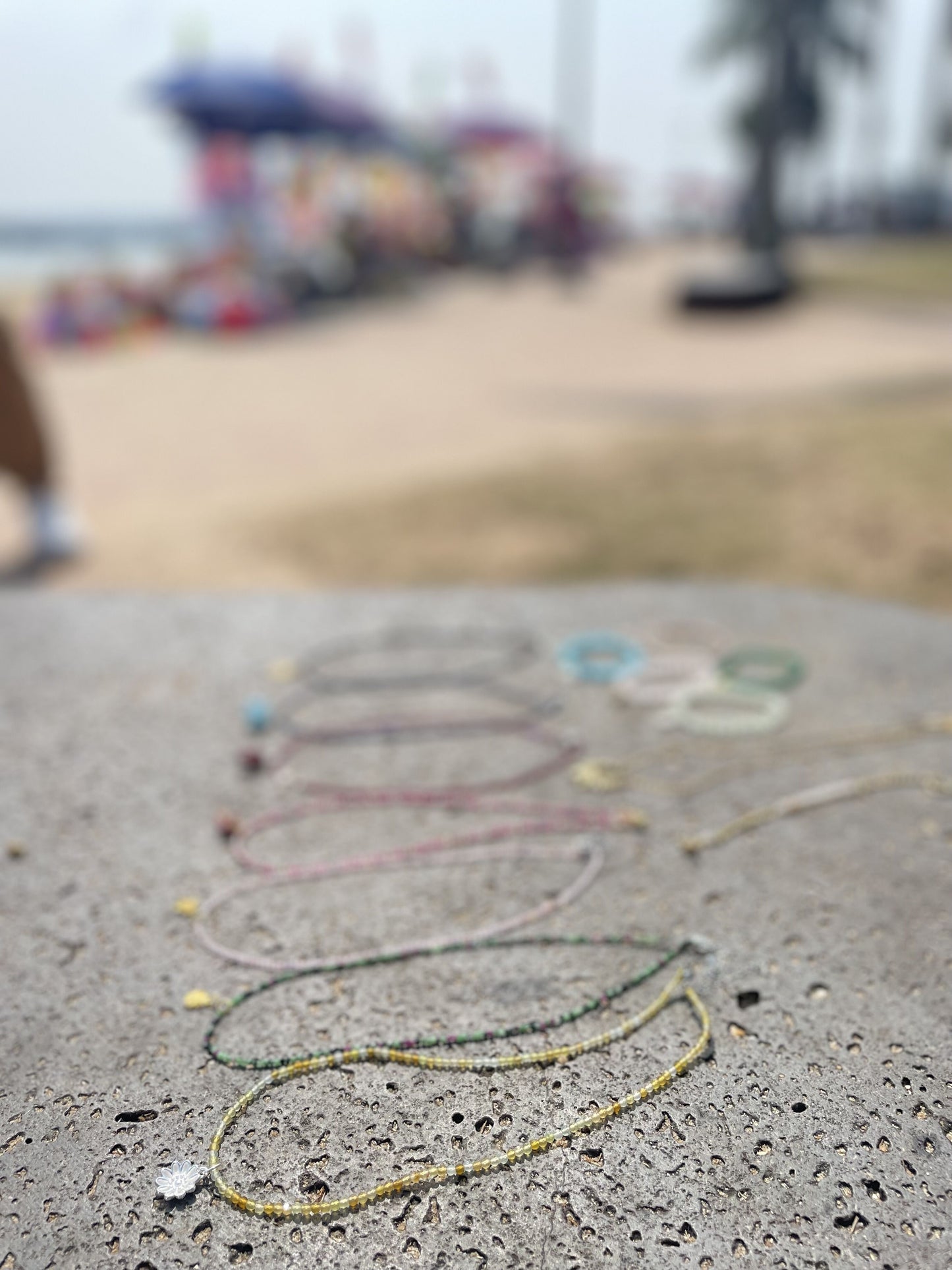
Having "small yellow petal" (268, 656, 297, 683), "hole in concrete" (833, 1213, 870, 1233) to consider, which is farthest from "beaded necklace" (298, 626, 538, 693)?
"hole in concrete" (833, 1213, 870, 1233)

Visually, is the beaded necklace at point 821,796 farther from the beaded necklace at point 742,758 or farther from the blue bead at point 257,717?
the blue bead at point 257,717

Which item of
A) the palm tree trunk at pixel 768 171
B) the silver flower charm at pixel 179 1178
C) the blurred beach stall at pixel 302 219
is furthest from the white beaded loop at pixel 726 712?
the palm tree trunk at pixel 768 171

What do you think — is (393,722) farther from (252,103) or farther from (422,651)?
(252,103)

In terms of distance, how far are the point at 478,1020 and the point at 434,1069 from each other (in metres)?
0.14

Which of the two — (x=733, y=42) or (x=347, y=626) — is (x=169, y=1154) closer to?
(x=347, y=626)

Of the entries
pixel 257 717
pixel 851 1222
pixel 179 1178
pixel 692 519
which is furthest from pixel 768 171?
pixel 179 1178

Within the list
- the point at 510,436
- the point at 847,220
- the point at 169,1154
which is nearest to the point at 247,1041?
the point at 169,1154

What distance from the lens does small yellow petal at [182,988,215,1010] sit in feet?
6.71

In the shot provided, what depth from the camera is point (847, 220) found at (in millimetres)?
40938

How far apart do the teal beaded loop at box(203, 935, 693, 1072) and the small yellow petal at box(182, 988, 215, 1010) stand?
3cm

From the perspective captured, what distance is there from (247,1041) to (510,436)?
19.6ft

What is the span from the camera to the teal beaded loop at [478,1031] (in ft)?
Answer: 6.30

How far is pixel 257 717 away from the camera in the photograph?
313cm

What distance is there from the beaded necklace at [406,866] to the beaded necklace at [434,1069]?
275mm
